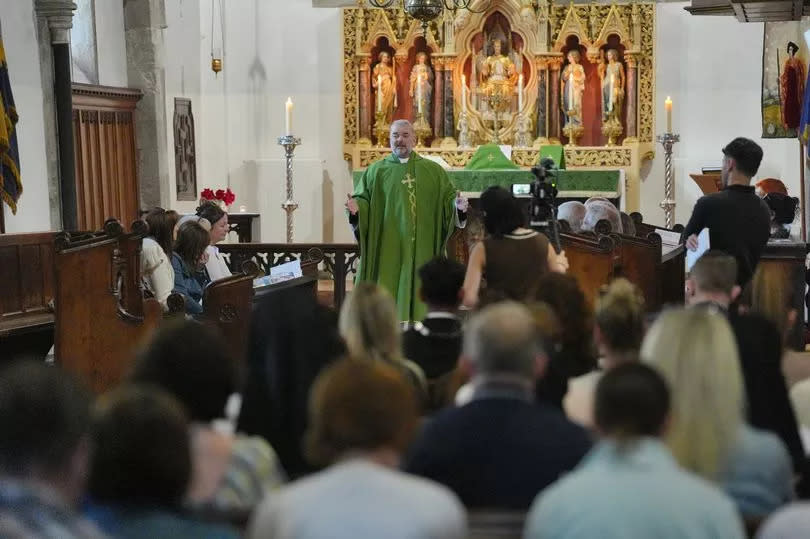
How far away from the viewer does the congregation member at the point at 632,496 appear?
98.3 inches

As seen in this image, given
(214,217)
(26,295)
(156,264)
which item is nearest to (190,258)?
(156,264)

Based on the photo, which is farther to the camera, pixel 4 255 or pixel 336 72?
pixel 336 72

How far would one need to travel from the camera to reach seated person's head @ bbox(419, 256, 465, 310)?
16.3 feet

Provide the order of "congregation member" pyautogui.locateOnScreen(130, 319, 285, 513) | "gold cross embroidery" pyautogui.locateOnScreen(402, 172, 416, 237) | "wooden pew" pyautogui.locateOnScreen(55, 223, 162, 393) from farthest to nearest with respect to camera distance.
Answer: "gold cross embroidery" pyautogui.locateOnScreen(402, 172, 416, 237) < "wooden pew" pyautogui.locateOnScreen(55, 223, 162, 393) < "congregation member" pyautogui.locateOnScreen(130, 319, 285, 513)

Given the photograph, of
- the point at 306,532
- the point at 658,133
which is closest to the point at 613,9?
the point at 658,133

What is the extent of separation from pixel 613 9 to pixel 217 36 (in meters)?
5.11

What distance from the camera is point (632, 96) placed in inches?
663

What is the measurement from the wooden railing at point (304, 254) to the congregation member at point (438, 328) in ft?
19.2

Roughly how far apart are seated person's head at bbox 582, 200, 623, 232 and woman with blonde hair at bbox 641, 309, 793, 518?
5.64m

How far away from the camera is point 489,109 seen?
1709cm

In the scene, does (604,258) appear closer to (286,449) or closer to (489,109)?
(286,449)

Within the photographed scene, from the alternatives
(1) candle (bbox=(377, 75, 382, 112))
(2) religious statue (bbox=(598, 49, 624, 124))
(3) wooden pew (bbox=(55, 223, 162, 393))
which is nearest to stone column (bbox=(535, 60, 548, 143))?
(2) religious statue (bbox=(598, 49, 624, 124))

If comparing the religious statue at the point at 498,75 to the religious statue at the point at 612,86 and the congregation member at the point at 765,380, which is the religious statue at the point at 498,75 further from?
the congregation member at the point at 765,380

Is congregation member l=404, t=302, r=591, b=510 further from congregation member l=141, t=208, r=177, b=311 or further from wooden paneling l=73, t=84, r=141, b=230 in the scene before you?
wooden paneling l=73, t=84, r=141, b=230
